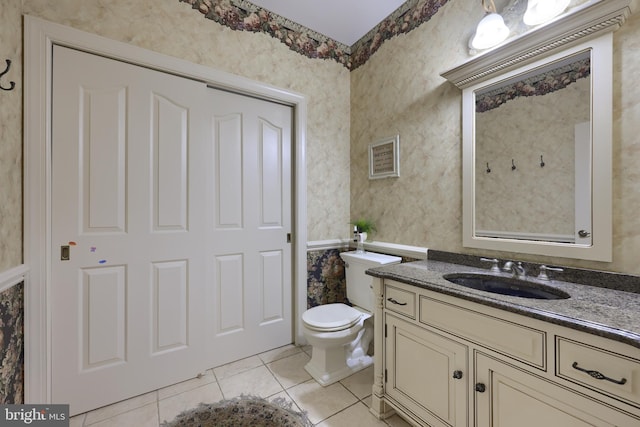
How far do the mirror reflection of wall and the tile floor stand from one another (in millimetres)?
1297

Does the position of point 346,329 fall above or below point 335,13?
below

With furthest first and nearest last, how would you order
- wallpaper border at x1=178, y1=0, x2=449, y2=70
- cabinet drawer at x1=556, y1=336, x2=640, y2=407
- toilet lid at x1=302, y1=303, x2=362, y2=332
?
wallpaper border at x1=178, y1=0, x2=449, y2=70, toilet lid at x1=302, y1=303, x2=362, y2=332, cabinet drawer at x1=556, y1=336, x2=640, y2=407

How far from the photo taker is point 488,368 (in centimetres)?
107

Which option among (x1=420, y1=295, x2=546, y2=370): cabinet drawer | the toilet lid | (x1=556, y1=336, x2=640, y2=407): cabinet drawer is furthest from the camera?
the toilet lid

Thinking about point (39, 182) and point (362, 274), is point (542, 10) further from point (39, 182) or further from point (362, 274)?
point (39, 182)

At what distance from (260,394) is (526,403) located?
4.70 feet

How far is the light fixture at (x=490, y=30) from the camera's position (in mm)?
1486

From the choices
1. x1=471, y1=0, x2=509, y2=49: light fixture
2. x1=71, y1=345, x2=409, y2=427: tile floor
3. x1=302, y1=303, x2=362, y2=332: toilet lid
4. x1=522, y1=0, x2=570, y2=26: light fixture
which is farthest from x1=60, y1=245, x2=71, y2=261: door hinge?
x1=522, y1=0, x2=570, y2=26: light fixture

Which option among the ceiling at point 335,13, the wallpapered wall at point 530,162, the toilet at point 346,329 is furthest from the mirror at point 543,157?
the ceiling at point 335,13

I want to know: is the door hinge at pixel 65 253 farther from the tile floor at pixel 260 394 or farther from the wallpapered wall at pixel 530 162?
the wallpapered wall at pixel 530 162

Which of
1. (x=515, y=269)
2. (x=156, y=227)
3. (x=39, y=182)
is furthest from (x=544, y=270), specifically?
(x=39, y=182)

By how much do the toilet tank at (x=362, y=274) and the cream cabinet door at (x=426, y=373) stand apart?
1.85 feet

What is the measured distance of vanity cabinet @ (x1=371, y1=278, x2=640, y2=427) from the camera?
2.64ft

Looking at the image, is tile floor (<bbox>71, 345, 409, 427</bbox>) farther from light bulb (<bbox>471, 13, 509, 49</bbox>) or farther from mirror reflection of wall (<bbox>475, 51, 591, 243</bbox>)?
light bulb (<bbox>471, 13, 509, 49</bbox>)
